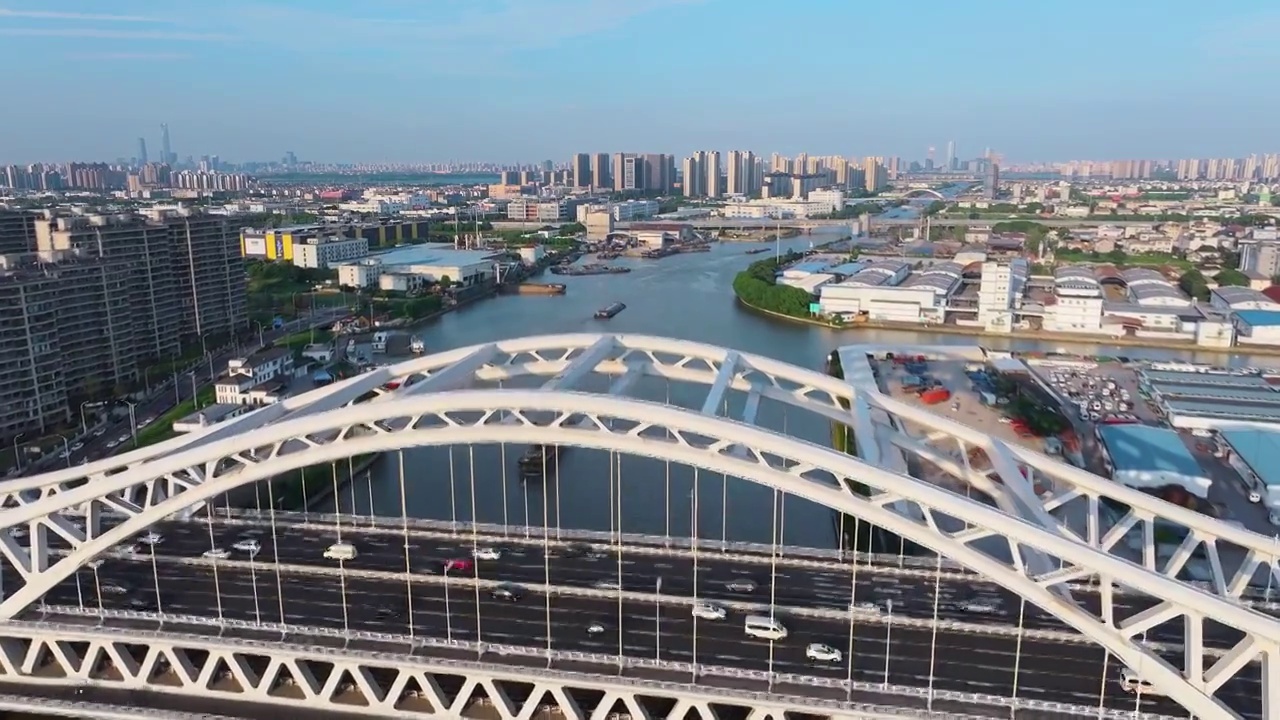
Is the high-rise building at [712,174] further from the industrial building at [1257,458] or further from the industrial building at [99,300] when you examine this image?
the industrial building at [1257,458]

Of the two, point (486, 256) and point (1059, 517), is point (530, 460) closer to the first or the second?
point (1059, 517)

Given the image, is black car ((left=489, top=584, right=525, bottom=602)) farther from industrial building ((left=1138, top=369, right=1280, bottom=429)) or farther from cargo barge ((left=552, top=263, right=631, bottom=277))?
cargo barge ((left=552, top=263, right=631, bottom=277))

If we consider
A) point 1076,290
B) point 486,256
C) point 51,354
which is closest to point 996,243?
point 1076,290

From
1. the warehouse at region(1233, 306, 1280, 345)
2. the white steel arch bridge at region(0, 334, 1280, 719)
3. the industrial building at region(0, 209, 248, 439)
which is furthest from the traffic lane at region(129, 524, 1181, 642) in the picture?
the warehouse at region(1233, 306, 1280, 345)

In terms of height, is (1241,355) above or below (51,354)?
below

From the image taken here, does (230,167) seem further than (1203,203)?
Yes

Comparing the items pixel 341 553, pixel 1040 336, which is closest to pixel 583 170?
pixel 1040 336
